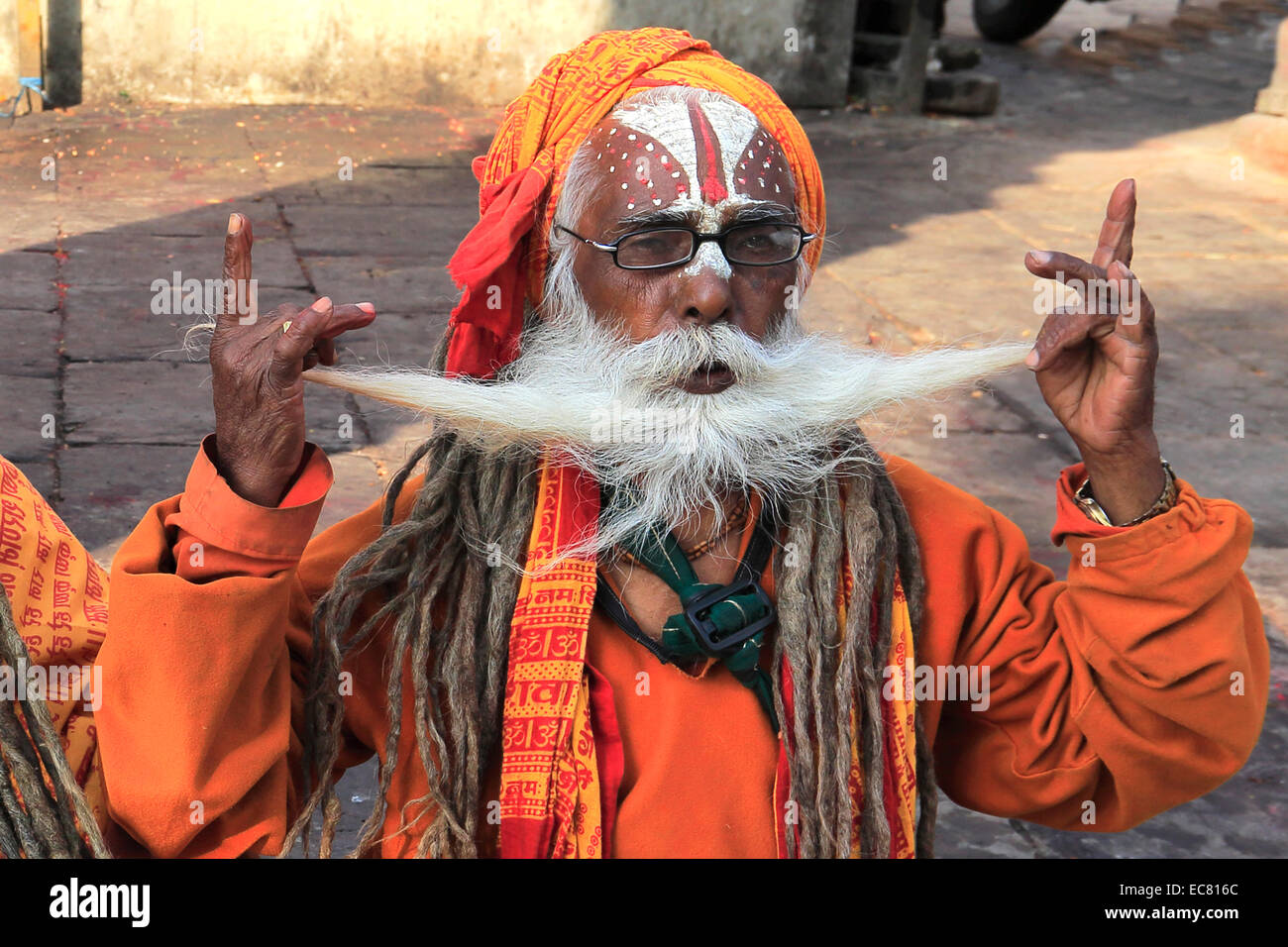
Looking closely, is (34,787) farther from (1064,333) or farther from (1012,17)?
(1012,17)

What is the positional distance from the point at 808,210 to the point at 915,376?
30cm

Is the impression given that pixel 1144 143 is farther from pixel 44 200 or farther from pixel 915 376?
pixel 915 376

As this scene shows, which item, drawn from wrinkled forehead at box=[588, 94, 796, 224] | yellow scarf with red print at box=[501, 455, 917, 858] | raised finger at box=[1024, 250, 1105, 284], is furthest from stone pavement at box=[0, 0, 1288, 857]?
raised finger at box=[1024, 250, 1105, 284]

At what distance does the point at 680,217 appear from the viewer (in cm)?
208

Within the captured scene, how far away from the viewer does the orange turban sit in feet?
7.07

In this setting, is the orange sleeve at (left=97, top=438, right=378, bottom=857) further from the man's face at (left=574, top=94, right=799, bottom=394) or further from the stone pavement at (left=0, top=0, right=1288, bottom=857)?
the stone pavement at (left=0, top=0, right=1288, bottom=857)

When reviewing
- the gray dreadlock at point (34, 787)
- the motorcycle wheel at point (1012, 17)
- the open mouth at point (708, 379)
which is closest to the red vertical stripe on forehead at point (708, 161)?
the open mouth at point (708, 379)

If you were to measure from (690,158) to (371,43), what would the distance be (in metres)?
8.37

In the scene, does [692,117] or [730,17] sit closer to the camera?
[692,117]

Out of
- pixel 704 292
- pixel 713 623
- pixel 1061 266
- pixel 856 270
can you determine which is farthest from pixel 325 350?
pixel 856 270

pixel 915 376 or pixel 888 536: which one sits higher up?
pixel 915 376

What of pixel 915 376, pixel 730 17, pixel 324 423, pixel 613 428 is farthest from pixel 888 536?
pixel 730 17

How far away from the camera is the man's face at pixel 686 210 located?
6.73ft

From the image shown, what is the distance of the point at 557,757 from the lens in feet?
6.41
